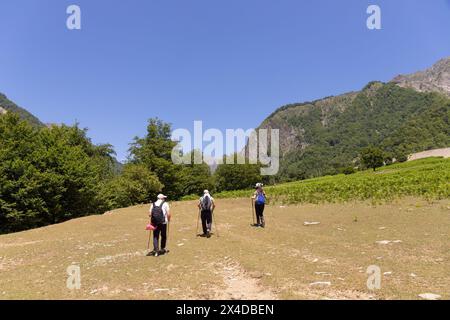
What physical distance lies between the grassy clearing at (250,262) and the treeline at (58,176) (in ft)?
41.6

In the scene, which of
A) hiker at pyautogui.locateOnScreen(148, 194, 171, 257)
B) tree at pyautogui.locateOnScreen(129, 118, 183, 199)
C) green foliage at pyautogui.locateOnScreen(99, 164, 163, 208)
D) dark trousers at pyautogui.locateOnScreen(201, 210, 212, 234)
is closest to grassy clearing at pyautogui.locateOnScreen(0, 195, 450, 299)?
hiker at pyautogui.locateOnScreen(148, 194, 171, 257)

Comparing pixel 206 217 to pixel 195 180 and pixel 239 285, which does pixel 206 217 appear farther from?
pixel 195 180

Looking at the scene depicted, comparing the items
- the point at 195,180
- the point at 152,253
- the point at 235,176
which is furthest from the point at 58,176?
the point at 235,176

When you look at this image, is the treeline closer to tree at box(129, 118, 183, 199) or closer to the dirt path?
tree at box(129, 118, 183, 199)

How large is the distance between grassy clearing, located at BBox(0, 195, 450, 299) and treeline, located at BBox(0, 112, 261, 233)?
41.6ft

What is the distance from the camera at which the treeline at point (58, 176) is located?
1267 inches

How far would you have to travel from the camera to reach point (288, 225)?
68.5ft

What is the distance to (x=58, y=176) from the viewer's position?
119ft

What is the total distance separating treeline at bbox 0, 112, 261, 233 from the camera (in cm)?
3219

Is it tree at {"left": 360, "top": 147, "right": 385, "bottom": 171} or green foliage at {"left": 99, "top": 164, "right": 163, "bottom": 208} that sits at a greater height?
tree at {"left": 360, "top": 147, "right": 385, "bottom": 171}

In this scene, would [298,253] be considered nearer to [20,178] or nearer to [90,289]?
[90,289]

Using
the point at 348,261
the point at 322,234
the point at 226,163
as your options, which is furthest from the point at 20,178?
the point at 226,163

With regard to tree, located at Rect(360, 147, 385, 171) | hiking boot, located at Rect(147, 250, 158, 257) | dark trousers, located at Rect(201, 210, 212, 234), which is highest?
tree, located at Rect(360, 147, 385, 171)

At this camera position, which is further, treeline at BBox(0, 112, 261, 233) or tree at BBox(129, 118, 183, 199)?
tree at BBox(129, 118, 183, 199)
